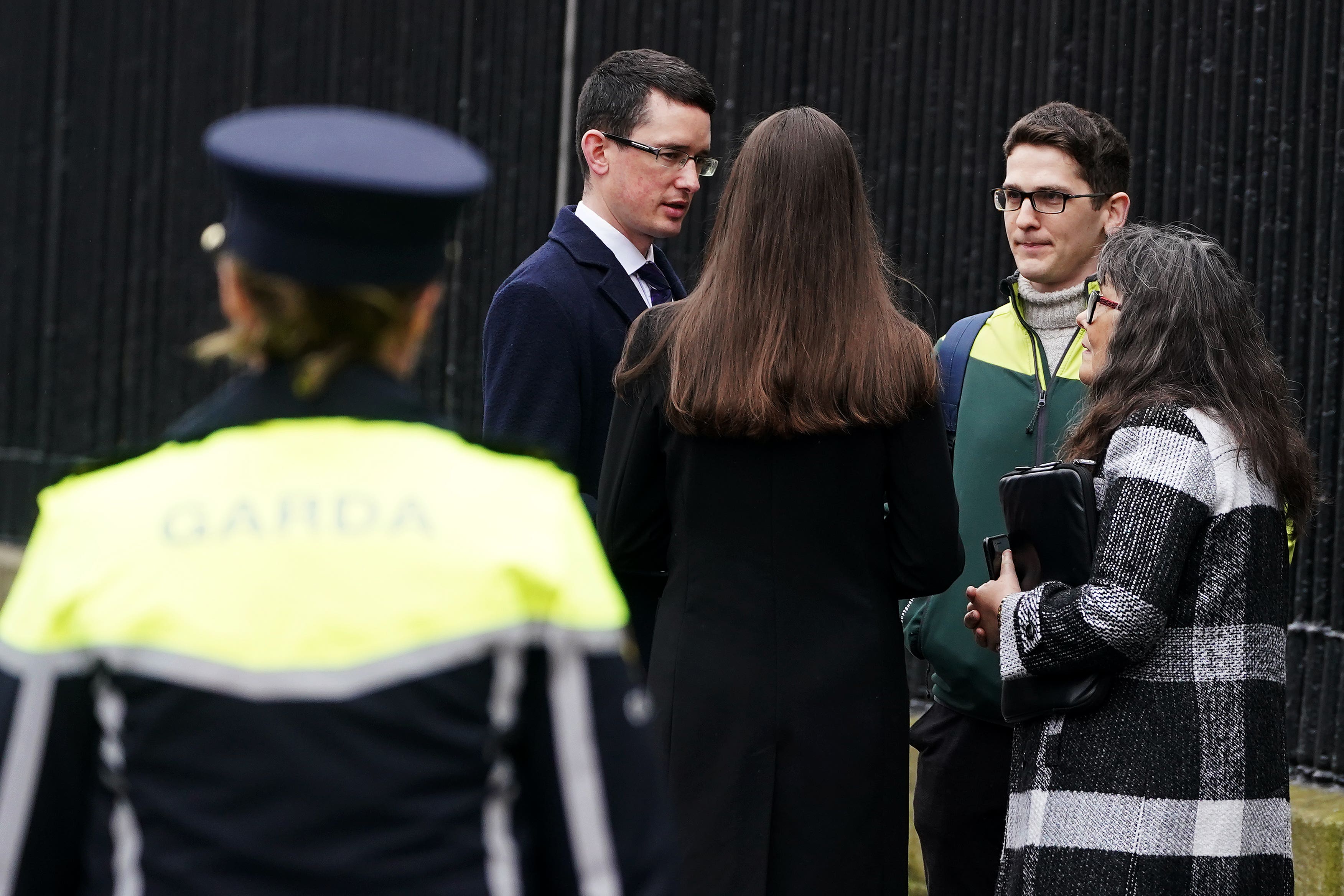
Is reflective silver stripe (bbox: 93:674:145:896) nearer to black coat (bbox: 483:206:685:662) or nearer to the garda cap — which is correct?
the garda cap

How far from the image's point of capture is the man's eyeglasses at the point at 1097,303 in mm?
3160

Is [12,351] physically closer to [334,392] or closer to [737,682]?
[737,682]

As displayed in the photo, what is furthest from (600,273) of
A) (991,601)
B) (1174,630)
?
(1174,630)

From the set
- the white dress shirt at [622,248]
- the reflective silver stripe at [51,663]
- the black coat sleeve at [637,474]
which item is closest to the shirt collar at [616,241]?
the white dress shirt at [622,248]

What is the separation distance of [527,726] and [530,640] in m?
0.09

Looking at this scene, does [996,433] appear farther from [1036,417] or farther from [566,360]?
[566,360]

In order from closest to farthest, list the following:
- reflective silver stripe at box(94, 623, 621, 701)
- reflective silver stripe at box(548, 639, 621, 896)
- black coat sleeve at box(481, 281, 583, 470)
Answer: reflective silver stripe at box(94, 623, 621, 701) → reflective silver stripe at box(548, 639, 621, 896) → black coat sleeve at box(481, 281, 583, 470)

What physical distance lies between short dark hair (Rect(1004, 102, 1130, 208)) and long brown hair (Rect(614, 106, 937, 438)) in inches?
39.1

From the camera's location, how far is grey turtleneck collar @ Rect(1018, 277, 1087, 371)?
12.0 ft

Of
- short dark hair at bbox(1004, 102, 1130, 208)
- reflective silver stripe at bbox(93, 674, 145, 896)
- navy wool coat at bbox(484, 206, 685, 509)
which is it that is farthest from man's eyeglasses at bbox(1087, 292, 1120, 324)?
reflective silver stripe at bbox(93, 674, 145, 896)

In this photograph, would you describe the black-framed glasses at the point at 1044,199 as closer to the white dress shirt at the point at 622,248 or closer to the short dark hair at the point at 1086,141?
the short dark hair at the point at 1086,141

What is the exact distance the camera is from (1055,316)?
12.1 feet

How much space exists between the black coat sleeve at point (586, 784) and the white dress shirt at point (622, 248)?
214cm

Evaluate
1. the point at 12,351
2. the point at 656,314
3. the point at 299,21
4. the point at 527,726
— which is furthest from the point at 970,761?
the point at 12,351
